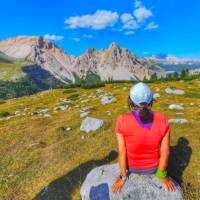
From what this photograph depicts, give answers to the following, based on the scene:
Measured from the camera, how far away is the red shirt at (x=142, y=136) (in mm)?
9523

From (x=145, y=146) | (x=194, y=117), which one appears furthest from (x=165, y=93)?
(x=145, y=146)

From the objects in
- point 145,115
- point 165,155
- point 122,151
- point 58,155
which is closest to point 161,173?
point 165,155

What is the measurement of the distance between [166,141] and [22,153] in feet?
43.6

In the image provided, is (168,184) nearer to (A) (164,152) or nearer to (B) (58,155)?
(A) (164,152)

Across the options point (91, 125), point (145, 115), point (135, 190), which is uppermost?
point (145, 115)

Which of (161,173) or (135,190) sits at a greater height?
(161,173)

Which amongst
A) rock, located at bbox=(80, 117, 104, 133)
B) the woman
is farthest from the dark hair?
rock, located at bbox=(80, 117, 104, 133)

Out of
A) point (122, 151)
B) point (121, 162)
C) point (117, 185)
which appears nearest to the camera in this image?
point (122, 151)

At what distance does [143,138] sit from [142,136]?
0.24 feet

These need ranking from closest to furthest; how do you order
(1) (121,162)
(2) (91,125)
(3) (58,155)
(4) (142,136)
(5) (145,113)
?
(5) (145,113)
(4) (142,136)
(1) (121,162)
(3) (58,155)
(2) (91,125)

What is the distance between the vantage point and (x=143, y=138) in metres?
9.70

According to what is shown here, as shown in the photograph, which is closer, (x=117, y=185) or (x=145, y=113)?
(x=145, y=113)

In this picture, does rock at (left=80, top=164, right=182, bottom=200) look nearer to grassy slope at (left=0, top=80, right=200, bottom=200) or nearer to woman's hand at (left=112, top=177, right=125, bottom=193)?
woman's hand at (left=112, top=177, right=125, bottom=193)

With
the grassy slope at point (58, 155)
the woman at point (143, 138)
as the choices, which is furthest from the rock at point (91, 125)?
the woman at point (143, 138)
